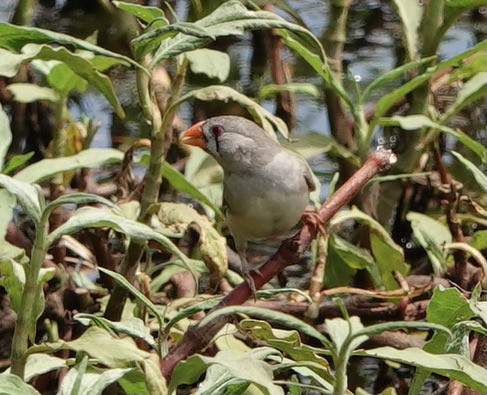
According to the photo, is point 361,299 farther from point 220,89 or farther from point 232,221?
point 220,89

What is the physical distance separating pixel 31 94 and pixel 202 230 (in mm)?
544

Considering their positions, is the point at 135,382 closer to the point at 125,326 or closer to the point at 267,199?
the point at 125,326

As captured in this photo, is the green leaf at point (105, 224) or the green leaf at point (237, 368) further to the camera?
the green leaf at point (105, 224)

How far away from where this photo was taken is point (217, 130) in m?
2.29

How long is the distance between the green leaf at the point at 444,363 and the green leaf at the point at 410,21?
1.31 m

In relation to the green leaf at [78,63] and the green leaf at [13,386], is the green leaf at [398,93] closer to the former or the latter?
the green leaf at [78,63]

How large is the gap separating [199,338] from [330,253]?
0.92m

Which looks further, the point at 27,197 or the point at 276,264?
the point at 276,264

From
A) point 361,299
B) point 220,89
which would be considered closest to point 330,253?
point 361,299

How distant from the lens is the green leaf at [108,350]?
1.49 m

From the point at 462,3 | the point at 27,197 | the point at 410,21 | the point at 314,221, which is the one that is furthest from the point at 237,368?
the point at 410,21

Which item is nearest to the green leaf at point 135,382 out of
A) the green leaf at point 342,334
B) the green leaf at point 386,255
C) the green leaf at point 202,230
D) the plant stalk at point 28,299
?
the plant stalk at point 28,299

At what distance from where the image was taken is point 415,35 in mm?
2697

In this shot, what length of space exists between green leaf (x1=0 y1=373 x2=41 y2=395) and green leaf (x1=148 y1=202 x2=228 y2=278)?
701 millimetres
